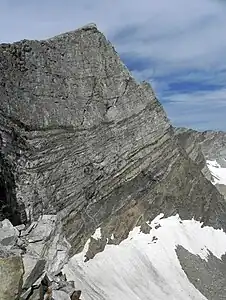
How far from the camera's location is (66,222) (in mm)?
31141

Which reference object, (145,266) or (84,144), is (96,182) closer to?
(84,144)

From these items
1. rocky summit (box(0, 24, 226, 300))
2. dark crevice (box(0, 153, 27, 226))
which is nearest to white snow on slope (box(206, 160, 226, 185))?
rocky summit (box(0, 24, 226, 300))

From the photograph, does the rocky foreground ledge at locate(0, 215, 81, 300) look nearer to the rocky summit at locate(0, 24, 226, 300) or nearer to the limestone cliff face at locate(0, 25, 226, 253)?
the rocky summit at locate(0, 24, 226, 300)

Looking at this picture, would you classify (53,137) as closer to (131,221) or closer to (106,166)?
(106,166)

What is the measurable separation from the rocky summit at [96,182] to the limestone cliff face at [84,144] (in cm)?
7

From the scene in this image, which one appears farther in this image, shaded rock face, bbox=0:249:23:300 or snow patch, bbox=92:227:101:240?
snow patch, bbox=92:227:101:240

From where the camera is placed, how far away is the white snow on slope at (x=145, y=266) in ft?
94.9

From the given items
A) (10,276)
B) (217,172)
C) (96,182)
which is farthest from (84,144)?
(217,172)

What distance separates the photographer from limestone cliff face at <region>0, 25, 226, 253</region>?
2941cm

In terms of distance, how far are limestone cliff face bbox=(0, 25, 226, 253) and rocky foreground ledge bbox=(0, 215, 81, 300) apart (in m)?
4.32

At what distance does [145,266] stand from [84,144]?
9.72m

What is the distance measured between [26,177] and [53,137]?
332 centimetres

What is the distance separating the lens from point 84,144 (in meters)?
33.4

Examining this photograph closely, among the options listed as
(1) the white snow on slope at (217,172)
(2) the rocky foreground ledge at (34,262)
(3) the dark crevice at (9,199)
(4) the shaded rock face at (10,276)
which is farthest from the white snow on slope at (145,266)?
(1) the white snow on slope at (217,172)
